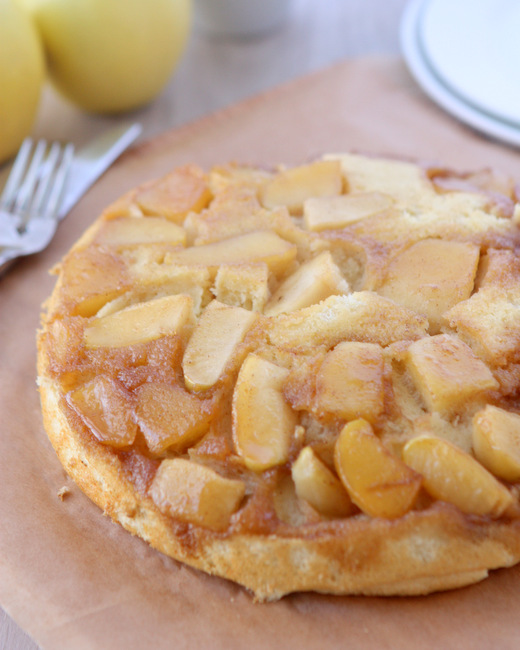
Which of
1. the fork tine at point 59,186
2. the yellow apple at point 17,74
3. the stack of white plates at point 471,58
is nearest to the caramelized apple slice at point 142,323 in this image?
the fork tine at point 59,186

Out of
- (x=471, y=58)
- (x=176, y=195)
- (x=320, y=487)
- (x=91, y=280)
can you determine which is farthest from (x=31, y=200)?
(x=471, y=58)

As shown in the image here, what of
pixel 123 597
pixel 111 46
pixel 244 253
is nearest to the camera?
pixel 123 597

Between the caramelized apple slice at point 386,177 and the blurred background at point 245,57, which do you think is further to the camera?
the blurred background at point 245,57

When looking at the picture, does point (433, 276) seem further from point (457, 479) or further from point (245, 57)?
point (245, 57)

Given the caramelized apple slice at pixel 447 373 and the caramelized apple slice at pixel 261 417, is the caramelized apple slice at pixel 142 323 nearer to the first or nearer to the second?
the caramelized apple slice at pixel 261 417

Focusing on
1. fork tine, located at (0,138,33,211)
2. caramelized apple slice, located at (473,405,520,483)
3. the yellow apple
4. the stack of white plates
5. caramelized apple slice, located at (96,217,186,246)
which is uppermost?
the yellow apple

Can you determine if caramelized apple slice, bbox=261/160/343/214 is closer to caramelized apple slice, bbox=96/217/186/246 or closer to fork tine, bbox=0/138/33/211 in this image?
caramelized apple slice, bbox=96/217/186/246

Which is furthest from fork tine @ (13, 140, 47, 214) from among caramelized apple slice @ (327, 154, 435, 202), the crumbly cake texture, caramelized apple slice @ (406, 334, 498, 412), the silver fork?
caramelized apple slice @ (406, 334, 498, 412)
